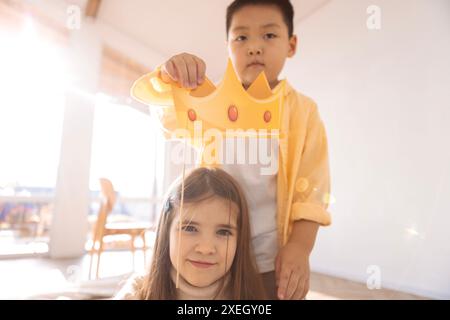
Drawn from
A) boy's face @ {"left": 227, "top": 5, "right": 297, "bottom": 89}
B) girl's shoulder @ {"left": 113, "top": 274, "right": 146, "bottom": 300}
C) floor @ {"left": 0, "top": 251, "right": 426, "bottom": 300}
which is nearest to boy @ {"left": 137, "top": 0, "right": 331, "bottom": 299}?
boy's face @ {"left": 227, "top": 5, "right": 297, "bottom": 89}

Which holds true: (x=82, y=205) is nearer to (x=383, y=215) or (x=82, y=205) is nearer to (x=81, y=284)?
(x=81, y=284)

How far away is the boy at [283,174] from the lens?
0.29 meters

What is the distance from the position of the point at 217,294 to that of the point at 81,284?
69cm

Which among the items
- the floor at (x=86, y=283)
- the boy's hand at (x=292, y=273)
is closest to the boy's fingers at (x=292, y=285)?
the boy's hand at (x=292, y=273)

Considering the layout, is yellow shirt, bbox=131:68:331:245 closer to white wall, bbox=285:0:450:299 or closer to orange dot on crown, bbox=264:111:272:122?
orange dot on crown, bbox=264:111:272:122

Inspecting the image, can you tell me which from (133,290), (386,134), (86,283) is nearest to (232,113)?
(133,290)

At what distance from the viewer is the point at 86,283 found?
2.70ft

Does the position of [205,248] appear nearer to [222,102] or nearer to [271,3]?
[222,102]

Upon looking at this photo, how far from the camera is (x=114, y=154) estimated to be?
574 millimetres

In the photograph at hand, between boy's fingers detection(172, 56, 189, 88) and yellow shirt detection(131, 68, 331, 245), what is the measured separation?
0.06 m

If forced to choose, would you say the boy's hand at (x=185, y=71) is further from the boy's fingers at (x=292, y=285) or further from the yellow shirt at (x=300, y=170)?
the boy's fingers at (x=292, y=285)
